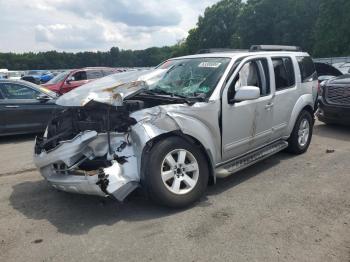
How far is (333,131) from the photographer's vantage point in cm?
898

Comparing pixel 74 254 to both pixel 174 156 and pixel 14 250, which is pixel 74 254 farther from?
pixel 174 156

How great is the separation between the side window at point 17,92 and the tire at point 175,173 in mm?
5842

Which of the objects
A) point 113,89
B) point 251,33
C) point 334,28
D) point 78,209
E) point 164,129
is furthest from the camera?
point 251,33

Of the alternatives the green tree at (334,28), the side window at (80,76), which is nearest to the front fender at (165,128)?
the side window at (80,76)

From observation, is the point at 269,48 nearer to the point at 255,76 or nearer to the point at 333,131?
the point at 255,76

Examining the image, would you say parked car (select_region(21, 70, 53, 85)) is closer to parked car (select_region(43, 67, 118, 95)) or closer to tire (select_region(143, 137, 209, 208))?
parked car (select_region(43, 67, 118, 95))

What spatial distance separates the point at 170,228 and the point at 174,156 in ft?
2.73

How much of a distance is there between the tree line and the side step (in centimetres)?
3723

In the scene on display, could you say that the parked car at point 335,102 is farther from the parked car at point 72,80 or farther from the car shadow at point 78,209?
the parked car at point 72,80

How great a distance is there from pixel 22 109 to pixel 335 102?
23.9ft

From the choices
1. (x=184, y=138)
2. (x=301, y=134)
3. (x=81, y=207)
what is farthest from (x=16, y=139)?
(x=301, y=134)

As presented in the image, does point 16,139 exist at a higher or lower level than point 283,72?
lower

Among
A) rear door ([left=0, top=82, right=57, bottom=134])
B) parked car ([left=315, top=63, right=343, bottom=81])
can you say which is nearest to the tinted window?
rear door ([left=0, top=82, right=57, bottom=134])

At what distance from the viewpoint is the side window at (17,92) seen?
8797mm
